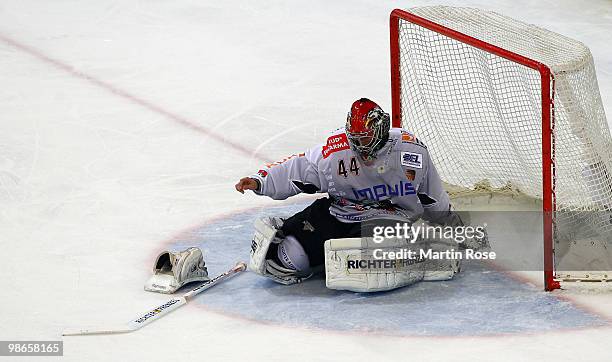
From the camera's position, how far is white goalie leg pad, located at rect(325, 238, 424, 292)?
4562 millimetres

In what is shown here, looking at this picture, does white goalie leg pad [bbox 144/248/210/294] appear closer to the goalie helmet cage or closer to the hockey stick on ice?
the hockey stick on ice

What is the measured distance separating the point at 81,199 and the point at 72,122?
4.35 feet

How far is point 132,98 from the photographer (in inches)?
297

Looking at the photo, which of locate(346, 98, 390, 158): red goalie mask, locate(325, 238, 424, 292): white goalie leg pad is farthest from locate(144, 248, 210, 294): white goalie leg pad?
locate(346, 98, 390, 158): red goalie mask

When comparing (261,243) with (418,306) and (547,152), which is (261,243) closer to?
(418,306)

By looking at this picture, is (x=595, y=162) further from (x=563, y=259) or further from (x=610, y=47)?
(x=610, y=47)

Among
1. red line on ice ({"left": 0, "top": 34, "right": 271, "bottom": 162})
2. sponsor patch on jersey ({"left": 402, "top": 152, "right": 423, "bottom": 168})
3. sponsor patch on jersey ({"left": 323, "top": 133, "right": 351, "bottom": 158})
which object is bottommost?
sponsor patch on jersey ({"left": 402, "top": 152, "right": 423, "bottom": 168})

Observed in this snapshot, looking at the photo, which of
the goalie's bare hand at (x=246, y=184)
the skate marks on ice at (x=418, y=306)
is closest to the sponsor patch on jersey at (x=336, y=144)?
the goalie's bare hand at (x=246, y=184)

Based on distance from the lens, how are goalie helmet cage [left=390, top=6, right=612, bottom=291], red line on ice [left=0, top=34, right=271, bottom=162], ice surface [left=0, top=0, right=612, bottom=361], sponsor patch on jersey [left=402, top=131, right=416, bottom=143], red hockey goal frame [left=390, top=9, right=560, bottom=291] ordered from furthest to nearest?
red line on ice [left=0, top=34, right=271, bottom=162] → sponsor patch on jersey [left=402, top=131, right=416, bottom=143] → goalie helmet cage [left=390, top=6, right=612, bottom=291] → red hockey goal frame [left=390, top=9, right=560, bottom=291] → ice surface [left=0, top=0, right=612, bottom=361]

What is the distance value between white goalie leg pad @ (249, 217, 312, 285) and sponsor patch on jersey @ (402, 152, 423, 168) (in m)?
0.51

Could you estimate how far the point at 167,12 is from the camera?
31.4 ft

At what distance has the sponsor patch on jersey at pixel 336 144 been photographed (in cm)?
475

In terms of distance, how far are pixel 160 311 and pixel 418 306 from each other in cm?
92

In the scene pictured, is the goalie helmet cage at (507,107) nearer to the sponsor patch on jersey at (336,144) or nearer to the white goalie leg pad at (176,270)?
the sponsor patch on jersey at (336,144)
